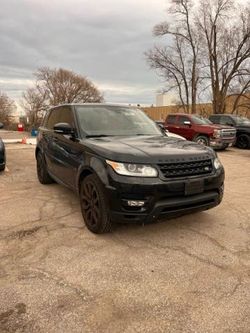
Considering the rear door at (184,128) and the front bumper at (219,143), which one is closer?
the front bumper at (219,143)

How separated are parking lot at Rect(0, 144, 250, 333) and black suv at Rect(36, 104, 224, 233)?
1.37 ft

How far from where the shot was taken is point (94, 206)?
433 cm

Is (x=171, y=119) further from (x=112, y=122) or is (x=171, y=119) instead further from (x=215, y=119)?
(x=112, y=122)

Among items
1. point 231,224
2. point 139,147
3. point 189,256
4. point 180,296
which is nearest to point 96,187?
point 139,147

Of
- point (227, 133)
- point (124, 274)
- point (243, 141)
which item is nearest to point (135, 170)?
point (124, 274)

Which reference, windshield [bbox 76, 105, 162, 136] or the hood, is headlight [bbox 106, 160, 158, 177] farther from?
windshield [bbox 76, 105, 162, 136]

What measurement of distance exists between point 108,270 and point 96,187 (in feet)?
3.52

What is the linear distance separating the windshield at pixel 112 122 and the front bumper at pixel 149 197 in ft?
4.35

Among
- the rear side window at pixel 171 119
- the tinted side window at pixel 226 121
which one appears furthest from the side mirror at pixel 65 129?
the tinted side window at pixel 226 121

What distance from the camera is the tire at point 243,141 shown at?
16562 millimetres

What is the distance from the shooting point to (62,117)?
5.96 m

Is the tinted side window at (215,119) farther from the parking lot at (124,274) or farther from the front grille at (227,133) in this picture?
the parking lot at (124,274)

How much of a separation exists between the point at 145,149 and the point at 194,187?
747 millimetres

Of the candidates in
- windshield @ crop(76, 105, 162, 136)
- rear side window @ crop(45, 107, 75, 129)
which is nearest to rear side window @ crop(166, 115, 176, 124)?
rear side window @ crop(45, 107, 75, 129)
